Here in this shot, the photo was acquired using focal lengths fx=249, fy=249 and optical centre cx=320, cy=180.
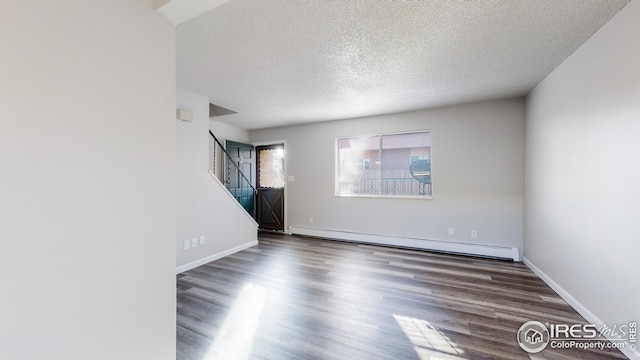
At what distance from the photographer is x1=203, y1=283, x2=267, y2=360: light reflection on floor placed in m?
1.75

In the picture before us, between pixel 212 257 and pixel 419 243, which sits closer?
pixel 212 257

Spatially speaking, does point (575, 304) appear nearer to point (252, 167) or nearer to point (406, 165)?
point (406, 165)

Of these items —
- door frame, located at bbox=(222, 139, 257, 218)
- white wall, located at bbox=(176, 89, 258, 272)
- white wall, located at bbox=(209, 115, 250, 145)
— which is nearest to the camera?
white wall, located at bbox=(176, 89, 258, 272)

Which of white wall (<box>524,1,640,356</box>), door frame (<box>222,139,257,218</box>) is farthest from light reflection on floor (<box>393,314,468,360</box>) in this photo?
door frame (<box>222,139,257,218</box>)

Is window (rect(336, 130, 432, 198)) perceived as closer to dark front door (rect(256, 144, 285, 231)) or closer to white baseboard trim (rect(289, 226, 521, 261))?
→ white baseboard trim (rect(289, 226, 521, 261))

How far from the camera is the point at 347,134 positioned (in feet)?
16.3

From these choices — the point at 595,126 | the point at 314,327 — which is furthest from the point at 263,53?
the point at 595,126

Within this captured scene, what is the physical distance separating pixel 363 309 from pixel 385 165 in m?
2.94

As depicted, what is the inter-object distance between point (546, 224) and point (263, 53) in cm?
365

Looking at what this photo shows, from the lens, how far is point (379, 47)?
224 cm

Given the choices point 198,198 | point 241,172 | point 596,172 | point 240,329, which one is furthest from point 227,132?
point 596,172

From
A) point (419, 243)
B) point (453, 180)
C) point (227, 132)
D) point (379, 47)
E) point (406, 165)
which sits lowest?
point (419, 243)

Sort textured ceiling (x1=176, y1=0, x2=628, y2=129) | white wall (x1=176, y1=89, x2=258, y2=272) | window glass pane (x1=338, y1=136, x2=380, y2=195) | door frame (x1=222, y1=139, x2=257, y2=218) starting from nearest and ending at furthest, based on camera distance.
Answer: textured ceiling (x1=176, y1=0, x2=628, y2=129), white wall (x1=176, y1=89, x2=258, y2=272), window glass pane (x1=338, y1=136, x2=380, y2=195), door frame (x1=222, y1=139, x2=257, y2=218)

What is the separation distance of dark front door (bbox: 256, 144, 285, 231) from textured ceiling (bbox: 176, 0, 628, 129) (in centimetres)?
235
